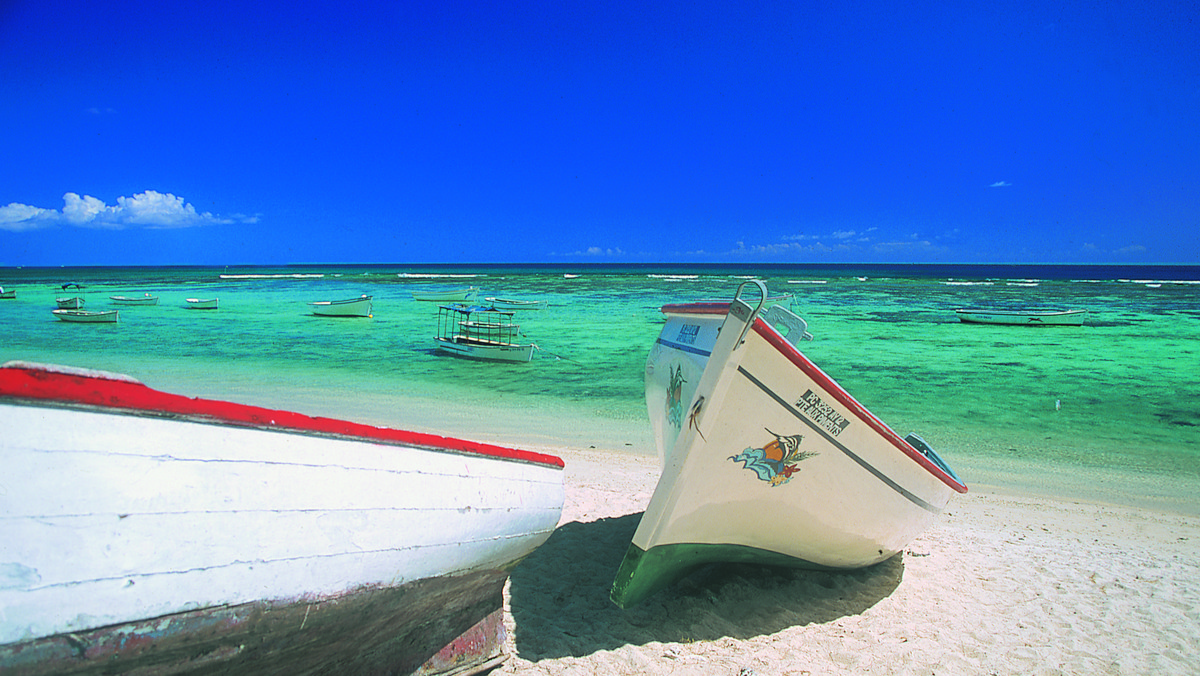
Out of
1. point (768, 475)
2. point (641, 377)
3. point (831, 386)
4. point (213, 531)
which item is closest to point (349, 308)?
point (641, 377)

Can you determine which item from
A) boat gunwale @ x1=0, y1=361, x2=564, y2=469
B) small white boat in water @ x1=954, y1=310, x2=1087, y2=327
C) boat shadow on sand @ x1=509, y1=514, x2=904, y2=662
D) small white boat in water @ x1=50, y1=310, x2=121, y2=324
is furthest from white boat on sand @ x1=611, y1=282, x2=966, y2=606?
small white boat in water @ x1=50, y1=310, x2=121, y2=324

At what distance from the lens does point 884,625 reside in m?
4.13

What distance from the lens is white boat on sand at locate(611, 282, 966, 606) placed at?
3475 mm

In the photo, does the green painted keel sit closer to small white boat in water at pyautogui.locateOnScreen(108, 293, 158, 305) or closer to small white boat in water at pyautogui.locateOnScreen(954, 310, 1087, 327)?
small white boat in water at pyautogui.locateOnScreen(954, 310, 1087, 327)

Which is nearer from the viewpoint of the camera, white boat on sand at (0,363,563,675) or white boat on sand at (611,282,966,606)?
white boat on sand at (0,363,563,675)

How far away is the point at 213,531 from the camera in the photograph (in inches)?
89.0

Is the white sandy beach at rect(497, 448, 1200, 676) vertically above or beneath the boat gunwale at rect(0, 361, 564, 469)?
beneath

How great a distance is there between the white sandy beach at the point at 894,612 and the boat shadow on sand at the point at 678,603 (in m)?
0.01

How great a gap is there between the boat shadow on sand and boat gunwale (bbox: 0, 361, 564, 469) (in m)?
2.04

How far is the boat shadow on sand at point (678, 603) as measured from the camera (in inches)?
156

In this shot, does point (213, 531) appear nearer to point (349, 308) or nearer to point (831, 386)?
point (831, 386)

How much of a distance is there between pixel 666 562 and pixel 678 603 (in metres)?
0.57

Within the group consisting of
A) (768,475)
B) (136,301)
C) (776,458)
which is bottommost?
(136,301)

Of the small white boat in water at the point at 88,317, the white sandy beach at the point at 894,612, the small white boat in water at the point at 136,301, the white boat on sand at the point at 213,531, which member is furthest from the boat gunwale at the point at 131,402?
the small white boat in water at the point at 136,301
